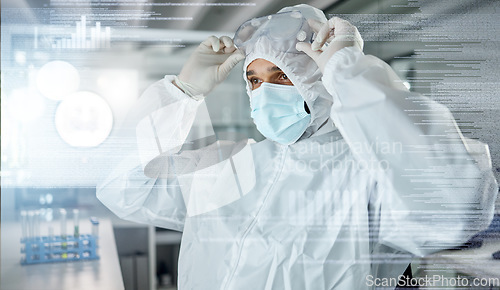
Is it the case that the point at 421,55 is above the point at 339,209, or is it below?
above

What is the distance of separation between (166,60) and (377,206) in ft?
1.72

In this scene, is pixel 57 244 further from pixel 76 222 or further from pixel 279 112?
pixel 279 112

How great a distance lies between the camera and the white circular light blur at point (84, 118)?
934 millimetres

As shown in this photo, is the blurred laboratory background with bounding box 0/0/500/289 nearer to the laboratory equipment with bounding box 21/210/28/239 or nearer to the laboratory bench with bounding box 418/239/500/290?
the laboratory equipment with bounding box 21/210/28/239

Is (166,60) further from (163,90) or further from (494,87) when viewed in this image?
(494,87)

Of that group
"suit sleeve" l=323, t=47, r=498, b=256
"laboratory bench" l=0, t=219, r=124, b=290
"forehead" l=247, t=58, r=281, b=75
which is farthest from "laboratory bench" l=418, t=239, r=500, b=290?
"laboratory bench" l=0, t=219, r=124, b=290

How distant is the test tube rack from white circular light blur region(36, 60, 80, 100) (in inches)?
12.2

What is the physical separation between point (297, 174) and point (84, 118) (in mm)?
472

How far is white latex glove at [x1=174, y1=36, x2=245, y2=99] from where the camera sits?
0.94 meters

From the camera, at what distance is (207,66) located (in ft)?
3.09

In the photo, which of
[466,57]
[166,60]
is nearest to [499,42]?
[466,57]

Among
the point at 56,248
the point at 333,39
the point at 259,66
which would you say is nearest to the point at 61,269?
the point at 56,248

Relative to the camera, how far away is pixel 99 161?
0.93 m

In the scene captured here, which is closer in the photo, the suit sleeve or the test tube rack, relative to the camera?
the suit sleeve
